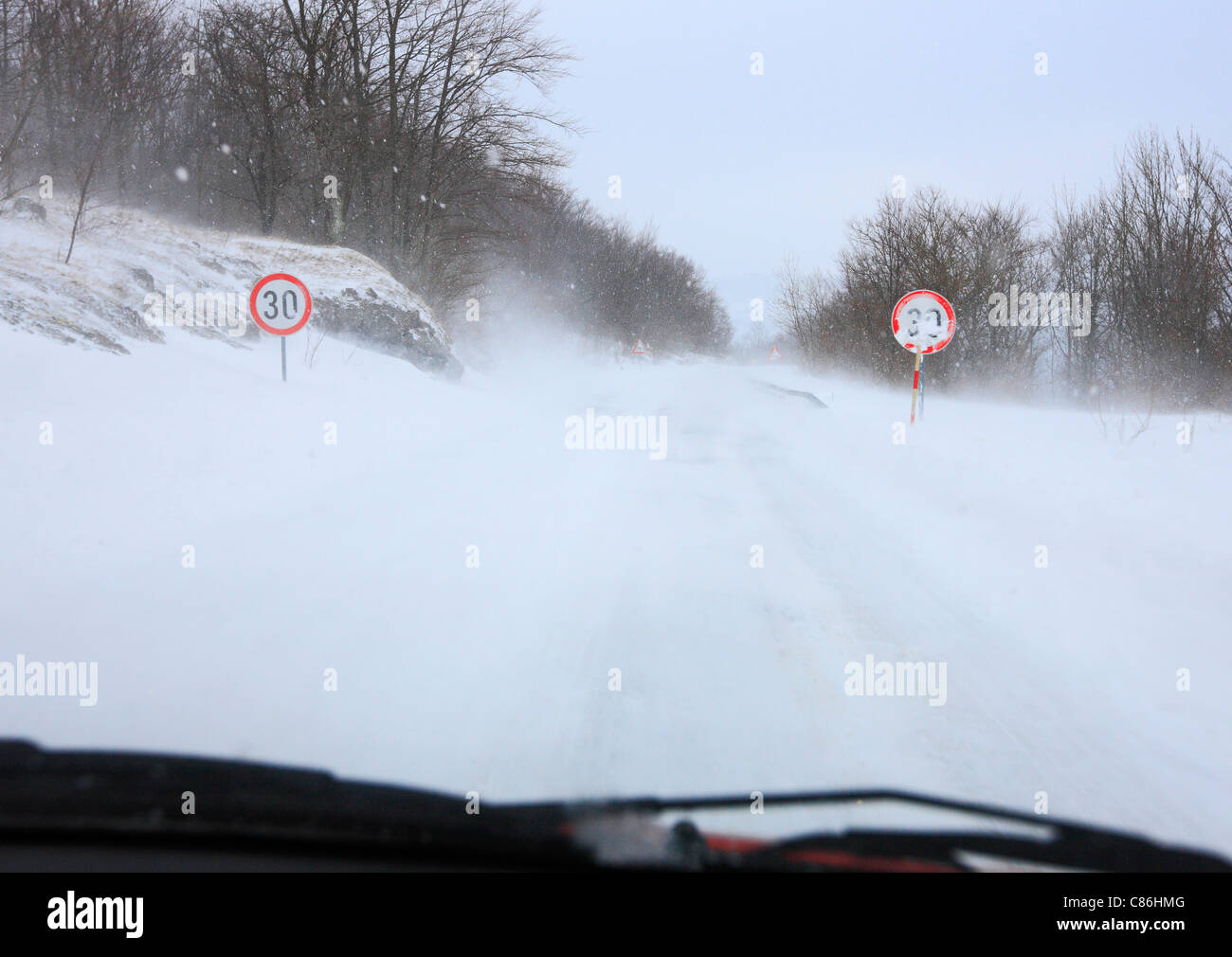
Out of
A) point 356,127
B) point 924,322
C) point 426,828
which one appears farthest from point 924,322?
point 356,127

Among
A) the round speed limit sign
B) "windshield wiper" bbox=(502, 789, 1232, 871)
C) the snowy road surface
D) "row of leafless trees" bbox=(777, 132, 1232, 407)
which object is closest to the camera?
"windshield wiper" bbox=(502, 789, 1232, 871)

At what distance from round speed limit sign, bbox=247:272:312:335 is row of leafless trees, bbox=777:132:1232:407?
17376 millimetres

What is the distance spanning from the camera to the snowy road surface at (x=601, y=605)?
2.99 metres

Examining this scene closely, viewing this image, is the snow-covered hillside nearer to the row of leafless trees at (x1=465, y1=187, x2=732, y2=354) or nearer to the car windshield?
the car windshield

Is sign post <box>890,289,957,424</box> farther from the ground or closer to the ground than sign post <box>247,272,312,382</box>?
farther from the ground

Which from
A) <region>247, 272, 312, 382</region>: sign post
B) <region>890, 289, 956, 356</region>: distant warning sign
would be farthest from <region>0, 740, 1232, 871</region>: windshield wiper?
<region>890, 289, 956, 356</region>: distant warning sign

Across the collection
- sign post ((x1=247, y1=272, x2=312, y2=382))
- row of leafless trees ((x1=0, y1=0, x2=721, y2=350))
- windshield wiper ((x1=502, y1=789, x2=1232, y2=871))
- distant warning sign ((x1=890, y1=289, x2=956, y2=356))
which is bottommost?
windshield wiper ((x1=502, y1=789, x2=1232, y2=871))

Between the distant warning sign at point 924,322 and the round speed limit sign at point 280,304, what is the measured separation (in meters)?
9.20

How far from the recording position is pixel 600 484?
794cm

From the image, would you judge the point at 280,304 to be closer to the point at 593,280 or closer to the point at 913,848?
the point at 913,848

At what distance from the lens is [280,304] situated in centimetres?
942

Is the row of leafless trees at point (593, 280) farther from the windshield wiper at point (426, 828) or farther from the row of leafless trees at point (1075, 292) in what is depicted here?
the windshield wiper at point (426, 828)

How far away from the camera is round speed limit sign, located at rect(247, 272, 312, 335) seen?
938cm
